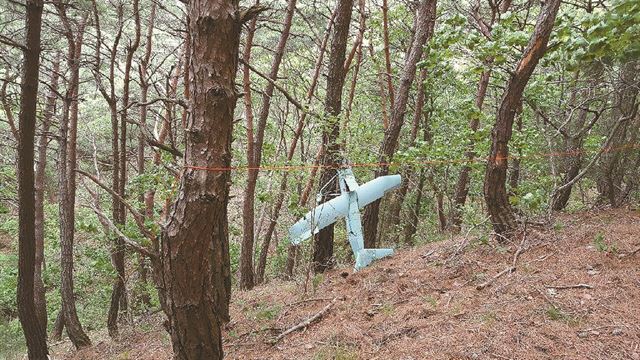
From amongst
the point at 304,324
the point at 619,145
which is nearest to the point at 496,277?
the point at 304,324

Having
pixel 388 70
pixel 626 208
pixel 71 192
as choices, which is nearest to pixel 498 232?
pixel 626 208

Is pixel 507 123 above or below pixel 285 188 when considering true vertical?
above

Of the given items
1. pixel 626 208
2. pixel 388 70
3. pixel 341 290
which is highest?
pixel 388 70

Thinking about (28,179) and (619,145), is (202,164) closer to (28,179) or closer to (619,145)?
(28,179)

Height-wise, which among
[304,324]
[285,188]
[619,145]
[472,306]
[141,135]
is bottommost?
[304,324]

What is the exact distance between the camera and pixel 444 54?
15.9ft

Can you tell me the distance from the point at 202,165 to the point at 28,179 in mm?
3088

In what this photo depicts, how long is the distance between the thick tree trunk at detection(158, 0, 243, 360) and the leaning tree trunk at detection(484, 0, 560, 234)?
3.22 meters

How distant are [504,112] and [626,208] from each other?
9.38 feet

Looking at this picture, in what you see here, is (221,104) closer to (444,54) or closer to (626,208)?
(444,54)

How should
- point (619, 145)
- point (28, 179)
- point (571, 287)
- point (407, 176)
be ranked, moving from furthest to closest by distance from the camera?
1. point (407, 176)
2. point (619, 145)
3. point (28, 179)
4. point (571, 287)

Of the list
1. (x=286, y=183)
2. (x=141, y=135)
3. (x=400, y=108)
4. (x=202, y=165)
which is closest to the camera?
(x=202, y=165)

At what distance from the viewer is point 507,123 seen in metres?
5.23

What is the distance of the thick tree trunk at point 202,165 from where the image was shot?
324cm
